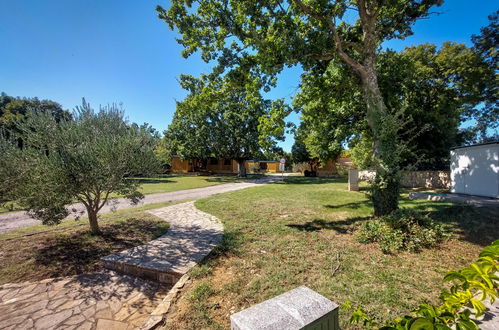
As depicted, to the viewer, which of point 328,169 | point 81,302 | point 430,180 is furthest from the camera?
point 328,169

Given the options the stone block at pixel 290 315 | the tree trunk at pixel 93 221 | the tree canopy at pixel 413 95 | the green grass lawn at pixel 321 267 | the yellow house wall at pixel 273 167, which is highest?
the tree canopy at pixel 413 95

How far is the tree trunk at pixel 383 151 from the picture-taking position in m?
5.48

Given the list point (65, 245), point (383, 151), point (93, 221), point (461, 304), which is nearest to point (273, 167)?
point (383, 151)

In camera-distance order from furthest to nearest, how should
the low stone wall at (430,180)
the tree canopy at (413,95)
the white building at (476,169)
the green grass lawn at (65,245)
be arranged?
the low stone wall at (430,180) → the white building at (476,169) → the tree canopy at (413,95) → the green grass lawn at (65,245)

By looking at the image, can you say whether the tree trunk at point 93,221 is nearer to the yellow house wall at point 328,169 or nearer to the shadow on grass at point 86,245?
the shadow on grass at point 86,245

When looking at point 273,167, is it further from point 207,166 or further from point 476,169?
point 476,169

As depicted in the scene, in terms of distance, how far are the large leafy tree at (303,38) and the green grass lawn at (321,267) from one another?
1.72m

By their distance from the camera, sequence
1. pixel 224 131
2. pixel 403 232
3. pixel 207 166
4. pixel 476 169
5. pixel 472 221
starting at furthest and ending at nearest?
pixel 207 166
pixel 224 131
pixel 476 169
pixel 472 221
pixel 403 232

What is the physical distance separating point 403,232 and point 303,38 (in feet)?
18.7

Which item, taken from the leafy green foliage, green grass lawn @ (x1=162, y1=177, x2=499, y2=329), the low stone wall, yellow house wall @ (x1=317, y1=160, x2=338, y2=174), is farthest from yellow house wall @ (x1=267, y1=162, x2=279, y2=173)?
the leafy green foliage

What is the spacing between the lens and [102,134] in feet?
16.2

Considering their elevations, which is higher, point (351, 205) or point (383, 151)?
point (383, 151)

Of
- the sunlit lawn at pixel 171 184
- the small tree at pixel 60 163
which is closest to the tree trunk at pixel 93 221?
the small tree at pixel 60 163

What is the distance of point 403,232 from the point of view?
4.90 m
